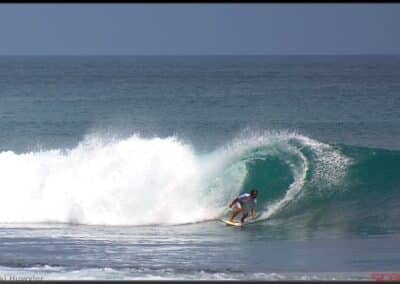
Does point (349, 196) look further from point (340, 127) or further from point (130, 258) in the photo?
point (340, 127)

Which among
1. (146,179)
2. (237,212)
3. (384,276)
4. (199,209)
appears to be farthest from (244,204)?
(384,276)

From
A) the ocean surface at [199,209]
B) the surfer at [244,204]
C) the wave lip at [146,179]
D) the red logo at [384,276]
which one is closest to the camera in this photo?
the red logo at [384,276]

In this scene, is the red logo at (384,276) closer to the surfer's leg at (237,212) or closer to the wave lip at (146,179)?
the surfer's leg at (237,212)

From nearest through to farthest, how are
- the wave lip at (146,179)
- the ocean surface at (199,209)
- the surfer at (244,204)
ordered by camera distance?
the ocean surface at (199,209)
the surfer at (244,204)
the wave lip at (146,179)

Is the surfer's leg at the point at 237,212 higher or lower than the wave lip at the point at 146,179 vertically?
lower

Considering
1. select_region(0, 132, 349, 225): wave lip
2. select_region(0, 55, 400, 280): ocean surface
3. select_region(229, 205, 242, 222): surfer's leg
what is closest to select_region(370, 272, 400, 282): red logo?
select_region(0, 55, 400, 280): ocean surface

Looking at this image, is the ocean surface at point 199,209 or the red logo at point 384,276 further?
the ocean surface at point 199,209

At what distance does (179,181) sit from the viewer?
22359 millimetres

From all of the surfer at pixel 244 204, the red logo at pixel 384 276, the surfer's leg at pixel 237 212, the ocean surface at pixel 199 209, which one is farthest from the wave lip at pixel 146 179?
the red logo at pixel 384 276

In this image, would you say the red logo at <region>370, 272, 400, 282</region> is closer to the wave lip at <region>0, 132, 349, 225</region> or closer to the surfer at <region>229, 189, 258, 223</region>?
the surfer at <region>229, 189, 258, 223</region>

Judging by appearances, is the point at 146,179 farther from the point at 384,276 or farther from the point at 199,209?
the point at 384,276

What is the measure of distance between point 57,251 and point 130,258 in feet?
5.24

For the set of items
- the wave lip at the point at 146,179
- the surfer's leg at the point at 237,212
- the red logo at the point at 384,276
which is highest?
the wave lip at the point at 146,179

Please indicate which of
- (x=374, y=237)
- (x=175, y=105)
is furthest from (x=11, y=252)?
(x=175, y=105)
